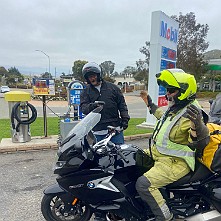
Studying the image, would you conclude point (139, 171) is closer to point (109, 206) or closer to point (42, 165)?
point (109, 206)

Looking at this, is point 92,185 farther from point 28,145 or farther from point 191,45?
point 191,45

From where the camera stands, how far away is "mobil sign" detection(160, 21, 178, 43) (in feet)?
25.1

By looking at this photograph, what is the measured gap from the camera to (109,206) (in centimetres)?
235

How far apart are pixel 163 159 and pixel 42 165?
306 centimetres

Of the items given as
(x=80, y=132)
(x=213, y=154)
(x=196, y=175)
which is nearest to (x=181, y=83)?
(x=213, y=154)

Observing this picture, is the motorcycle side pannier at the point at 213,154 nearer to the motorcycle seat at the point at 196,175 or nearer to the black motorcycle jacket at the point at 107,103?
the motorcycle seat at the point at 196,175

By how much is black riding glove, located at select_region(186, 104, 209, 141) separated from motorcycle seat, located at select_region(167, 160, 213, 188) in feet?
1.58

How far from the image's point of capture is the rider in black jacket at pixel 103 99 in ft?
11.0

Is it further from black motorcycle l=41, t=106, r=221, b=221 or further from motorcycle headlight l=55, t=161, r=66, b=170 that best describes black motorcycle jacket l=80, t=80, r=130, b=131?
motorcycle headlight l=55, t=161, r=66, b=170

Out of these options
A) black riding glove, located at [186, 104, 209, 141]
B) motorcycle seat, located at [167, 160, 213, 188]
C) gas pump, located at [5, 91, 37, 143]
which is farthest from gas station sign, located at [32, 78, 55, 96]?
black riding glove, located at [186, 104, 209, 141]

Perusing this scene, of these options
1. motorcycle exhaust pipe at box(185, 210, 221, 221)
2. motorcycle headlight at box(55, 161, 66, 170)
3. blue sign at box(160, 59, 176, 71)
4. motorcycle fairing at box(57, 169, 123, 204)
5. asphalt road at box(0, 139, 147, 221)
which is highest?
blue sign at box(160, 59, 176, 71)

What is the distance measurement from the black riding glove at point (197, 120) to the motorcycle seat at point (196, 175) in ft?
1.58

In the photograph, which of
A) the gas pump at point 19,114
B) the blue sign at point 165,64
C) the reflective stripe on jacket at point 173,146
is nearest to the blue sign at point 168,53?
the blue sign at point 165,64

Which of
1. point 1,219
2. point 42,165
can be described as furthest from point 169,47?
point 1,219
